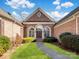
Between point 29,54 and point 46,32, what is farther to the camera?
point 46,32

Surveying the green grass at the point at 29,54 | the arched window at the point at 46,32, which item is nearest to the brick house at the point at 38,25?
the arched window at the point at 46,32

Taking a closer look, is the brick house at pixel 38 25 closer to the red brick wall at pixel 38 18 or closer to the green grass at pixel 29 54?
the red brick wall at pixel 38 18

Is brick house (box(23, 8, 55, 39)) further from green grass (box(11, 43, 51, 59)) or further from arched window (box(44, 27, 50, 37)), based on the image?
green grass (box(11, 43, 51, 59))

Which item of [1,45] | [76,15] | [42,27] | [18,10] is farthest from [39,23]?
[1,45]

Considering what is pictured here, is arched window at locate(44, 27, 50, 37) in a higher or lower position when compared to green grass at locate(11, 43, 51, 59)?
higher

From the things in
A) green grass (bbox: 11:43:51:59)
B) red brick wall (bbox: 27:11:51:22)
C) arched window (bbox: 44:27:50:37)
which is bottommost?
green grass (bbox: 11:43:51:59)

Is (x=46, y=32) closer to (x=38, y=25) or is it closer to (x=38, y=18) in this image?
(x=38, y=25)

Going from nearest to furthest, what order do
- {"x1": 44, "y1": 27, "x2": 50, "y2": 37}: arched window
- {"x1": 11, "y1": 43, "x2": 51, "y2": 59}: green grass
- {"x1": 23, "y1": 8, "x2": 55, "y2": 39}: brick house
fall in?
{"x1": 11, "y1": 43, "x2": 51, "y2": 59}: green grass → {"x1": 23, "y1": 8, "x2": 55, "y2": 39}: brick house → {"x1": 44, "y1": 27, "x2": 50, "y2": 37}: arched window

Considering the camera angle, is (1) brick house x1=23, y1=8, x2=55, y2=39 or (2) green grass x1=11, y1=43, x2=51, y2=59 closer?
(2) green grass x1=11, y1=43, x2=51, y2=59

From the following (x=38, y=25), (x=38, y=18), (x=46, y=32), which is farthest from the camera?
(x=46, y=32)

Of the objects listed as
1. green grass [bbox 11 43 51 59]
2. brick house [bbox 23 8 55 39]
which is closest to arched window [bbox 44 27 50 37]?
brick house [bbox 23 8 55 39]

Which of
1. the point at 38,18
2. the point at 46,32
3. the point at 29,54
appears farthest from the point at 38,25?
the point at 29,54

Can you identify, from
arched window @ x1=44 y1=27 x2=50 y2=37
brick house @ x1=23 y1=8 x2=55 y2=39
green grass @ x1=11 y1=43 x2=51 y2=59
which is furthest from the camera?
arched window @ x1=44 y1=27 x2=50 y2=37

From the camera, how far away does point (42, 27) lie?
4078cm
